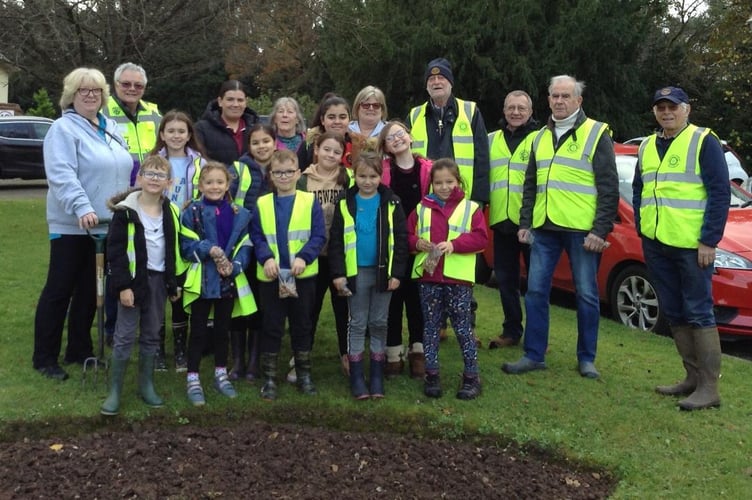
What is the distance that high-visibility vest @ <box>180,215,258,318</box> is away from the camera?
16.2 ft

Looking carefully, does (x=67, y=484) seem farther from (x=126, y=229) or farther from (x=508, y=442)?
(x=508, y=442)

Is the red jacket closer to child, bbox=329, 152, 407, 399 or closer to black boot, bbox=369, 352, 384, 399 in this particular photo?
child, bbox=329, 152, 407, 399

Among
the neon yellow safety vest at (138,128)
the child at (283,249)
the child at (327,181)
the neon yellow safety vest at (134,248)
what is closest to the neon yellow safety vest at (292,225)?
the child at (283,249)

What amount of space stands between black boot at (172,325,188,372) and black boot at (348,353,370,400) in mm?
1325

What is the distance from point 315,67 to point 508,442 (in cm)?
2975

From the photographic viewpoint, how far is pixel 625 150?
31.0 ft

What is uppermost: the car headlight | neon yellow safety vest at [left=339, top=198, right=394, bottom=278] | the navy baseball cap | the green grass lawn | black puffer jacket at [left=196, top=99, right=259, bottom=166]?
the navy baseball cap

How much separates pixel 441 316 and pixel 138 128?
2.75 m

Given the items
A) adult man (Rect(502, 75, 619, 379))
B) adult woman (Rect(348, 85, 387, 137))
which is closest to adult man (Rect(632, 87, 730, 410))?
adult man (Rect(502, 75, 619, 379))

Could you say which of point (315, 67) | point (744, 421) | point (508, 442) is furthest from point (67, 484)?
point (315, 67)

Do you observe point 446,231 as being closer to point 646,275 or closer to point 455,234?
point 455,234

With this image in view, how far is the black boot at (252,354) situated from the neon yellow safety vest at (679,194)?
2.98 metres

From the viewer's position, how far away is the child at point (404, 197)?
5.32m

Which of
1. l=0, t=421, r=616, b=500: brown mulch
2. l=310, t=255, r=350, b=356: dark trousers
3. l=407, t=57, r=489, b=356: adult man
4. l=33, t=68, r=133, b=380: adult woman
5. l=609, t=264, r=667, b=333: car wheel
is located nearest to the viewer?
l=0, t=421, r=616, b=500: brown mulch
